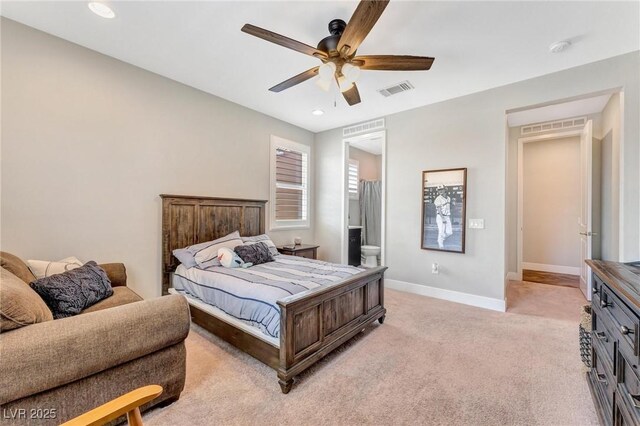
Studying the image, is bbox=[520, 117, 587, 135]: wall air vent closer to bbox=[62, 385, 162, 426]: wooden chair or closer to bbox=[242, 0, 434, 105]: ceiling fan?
bbox=[242, 0, 434, 105]: ceiling fan

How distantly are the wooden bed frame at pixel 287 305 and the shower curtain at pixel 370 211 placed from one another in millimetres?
3081

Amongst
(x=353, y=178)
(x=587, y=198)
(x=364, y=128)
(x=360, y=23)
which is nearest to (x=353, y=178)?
(x=353, y=178)

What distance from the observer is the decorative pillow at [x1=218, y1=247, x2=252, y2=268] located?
10.0ft

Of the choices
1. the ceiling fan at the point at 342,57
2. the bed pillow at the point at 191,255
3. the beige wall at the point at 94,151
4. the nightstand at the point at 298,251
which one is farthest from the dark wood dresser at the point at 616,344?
the beige wall at the point at 94,151

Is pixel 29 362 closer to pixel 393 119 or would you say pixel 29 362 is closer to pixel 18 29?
pixel 18 29

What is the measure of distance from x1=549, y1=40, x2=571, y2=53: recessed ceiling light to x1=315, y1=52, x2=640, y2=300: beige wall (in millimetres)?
573

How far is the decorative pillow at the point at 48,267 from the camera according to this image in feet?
7.43

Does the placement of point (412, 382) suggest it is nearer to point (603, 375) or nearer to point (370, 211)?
point (603, 375)

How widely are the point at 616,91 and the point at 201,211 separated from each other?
498cm

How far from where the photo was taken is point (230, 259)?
3.07 metres

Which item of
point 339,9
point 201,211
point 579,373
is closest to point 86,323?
point 201,211

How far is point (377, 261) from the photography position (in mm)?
6023

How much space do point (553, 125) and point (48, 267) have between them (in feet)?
23.0

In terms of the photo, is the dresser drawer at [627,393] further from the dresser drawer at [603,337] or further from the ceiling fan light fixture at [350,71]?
the ceiling fan light fixture at [350,71]
